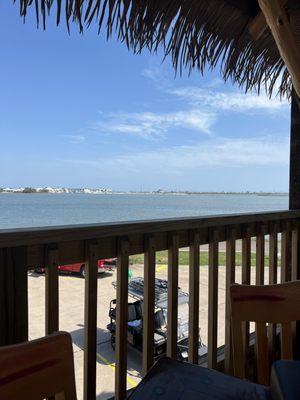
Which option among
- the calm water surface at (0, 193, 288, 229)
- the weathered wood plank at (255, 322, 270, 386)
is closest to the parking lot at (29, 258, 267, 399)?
the weathered wood plank at (255, 322, 270, 386)

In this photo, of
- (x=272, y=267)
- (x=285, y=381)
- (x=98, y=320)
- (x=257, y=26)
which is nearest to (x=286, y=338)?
(x=285, y=381)

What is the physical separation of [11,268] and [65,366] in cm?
44

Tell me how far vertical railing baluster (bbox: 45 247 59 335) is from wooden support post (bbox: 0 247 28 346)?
0.25 feet

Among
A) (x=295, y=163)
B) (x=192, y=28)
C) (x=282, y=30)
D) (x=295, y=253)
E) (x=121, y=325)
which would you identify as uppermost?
(x=192, y=28)

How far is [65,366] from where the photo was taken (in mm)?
720

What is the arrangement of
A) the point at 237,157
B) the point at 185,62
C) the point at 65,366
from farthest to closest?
the point at 237,157
the point at 185,62
the point at 65,366

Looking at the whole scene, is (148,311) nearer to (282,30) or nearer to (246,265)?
(246,265)

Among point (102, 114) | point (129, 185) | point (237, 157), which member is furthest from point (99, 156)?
point (129, 185)

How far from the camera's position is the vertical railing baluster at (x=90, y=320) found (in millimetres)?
1241

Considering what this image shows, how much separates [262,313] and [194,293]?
0.55 meters

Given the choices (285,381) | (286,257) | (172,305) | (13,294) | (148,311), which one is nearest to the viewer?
(285,381)

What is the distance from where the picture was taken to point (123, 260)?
4.42 feet

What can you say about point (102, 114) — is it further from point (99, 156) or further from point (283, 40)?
point (283, 40)

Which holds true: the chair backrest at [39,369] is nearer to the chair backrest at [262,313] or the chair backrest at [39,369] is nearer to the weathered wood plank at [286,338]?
the chair backrest at [262,313]
